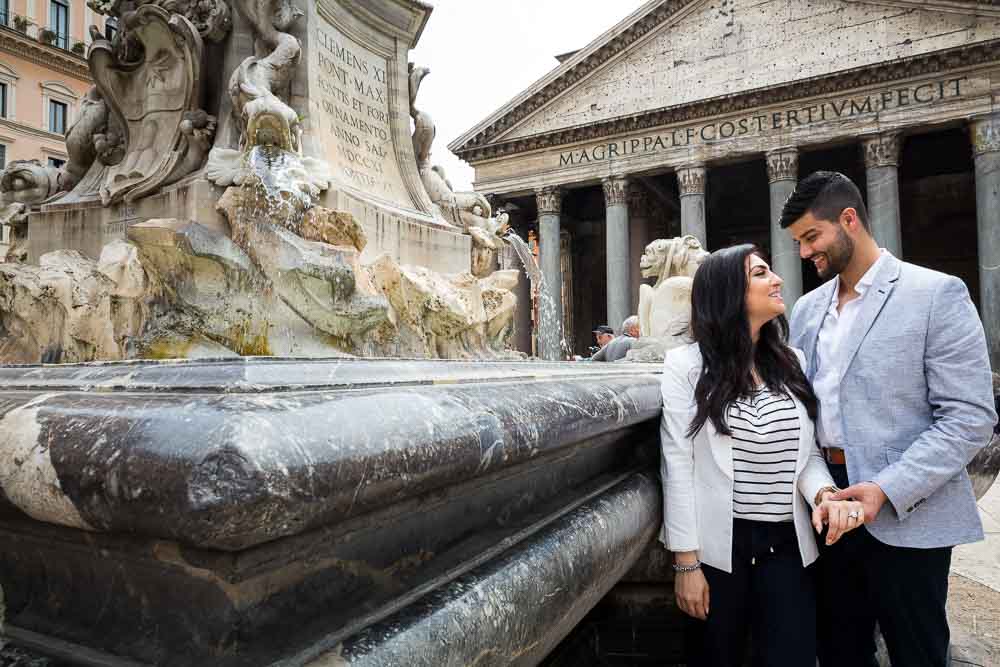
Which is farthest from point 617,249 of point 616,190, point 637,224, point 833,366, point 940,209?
point 833,366

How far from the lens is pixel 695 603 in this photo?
1.81 metres

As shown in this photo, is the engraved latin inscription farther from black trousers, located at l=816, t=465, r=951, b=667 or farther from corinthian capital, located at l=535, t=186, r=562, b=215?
corinthian capital, located at l=535, t=186, r=562, b=215

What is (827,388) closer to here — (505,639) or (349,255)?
(505,639)

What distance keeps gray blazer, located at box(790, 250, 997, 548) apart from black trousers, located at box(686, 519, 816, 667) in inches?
9.9

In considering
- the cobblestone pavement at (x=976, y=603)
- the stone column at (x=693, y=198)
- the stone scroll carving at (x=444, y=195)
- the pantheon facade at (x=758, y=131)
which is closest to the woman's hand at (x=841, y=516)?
the cobblestone pavement at (x=976, y=603)

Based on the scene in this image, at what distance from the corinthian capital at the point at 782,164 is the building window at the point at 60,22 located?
86.7ft

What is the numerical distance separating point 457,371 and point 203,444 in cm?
110

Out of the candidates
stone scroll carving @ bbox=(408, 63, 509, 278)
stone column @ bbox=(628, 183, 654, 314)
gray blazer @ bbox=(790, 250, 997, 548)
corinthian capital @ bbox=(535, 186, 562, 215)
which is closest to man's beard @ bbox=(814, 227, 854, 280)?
gray blazer @ bbox=(790, 250, 997, 548)

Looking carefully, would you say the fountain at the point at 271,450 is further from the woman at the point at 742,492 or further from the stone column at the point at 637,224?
the stone column at the point at 637,224

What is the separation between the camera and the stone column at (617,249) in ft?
72.8

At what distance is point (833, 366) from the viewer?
1.88 metres

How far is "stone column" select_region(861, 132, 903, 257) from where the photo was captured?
1839 cm

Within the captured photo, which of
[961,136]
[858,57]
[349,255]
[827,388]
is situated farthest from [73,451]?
[961,136]

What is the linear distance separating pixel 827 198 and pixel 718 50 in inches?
890
